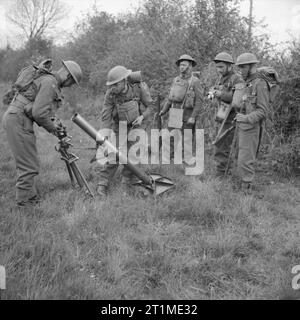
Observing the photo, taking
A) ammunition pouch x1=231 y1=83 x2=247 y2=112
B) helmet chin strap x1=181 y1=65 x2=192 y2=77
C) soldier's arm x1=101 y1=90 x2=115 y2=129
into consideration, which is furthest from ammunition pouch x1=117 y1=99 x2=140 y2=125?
helmet chin strap x1=181 y1=65 x2=192 y2=77

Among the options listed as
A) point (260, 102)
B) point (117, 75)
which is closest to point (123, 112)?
point (117, 75)

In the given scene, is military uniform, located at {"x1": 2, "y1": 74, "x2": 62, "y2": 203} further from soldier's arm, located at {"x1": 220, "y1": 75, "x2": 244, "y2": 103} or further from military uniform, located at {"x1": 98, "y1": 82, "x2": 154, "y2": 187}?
soldier's arm, located at {"x1": 220, "y1": 75, "x2": 244, "y2": 103}

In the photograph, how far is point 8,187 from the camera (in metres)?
5.43

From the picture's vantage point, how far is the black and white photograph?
3.25 metres

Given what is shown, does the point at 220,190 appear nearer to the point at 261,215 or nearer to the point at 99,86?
the point at 261,215

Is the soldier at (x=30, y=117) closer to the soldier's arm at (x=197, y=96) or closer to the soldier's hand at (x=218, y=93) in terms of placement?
the soldier's hand at (x=218, y=93)

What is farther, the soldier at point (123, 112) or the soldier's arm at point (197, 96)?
the soldier's arm at point (197, 96)

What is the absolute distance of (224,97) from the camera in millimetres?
6062

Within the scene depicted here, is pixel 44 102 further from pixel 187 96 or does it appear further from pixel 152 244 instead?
pixel 187 96

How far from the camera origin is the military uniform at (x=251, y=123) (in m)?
5.25

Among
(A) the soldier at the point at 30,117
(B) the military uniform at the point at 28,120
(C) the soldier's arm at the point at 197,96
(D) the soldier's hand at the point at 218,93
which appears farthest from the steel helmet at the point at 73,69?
(C) the soldier's arm at the point at 197,96


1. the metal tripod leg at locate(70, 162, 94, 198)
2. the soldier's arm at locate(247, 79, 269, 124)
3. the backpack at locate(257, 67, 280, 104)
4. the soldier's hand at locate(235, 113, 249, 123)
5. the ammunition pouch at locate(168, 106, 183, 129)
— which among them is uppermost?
the backpack at locate(257, 67, 280, 104)

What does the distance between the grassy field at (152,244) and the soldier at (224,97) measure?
64 centimetres

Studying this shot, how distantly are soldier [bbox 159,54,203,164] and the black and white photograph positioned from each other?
0.02 metres
